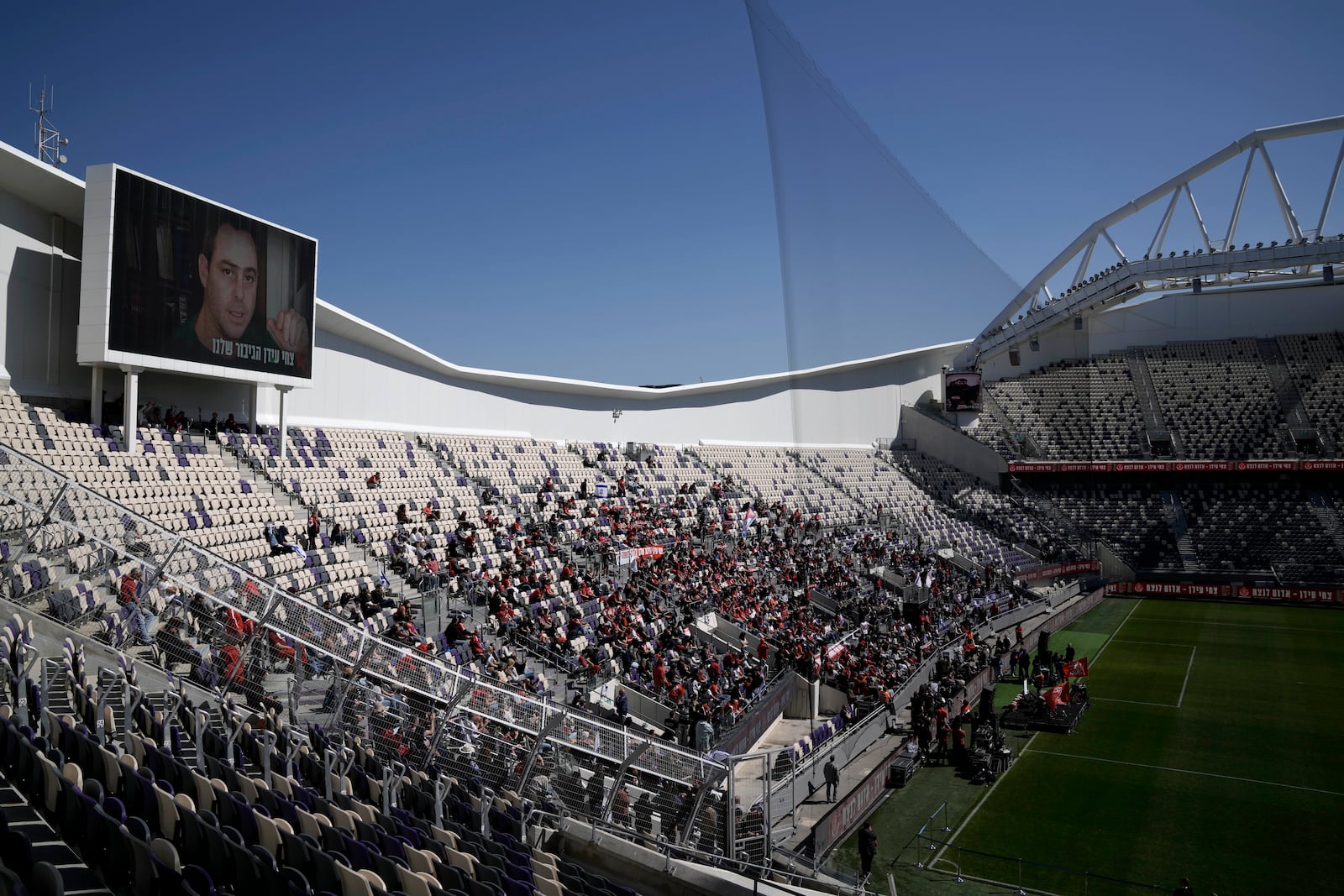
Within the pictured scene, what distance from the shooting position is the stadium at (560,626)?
8172mm

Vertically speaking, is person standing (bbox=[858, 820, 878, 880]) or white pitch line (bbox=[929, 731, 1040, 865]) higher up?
person standing (bbox=[858, 820, 878, 880])

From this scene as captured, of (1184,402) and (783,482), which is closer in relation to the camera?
(783,482)

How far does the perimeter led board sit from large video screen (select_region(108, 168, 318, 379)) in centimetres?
2

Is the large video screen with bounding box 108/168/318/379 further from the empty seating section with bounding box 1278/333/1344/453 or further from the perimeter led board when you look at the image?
the empty seating section with bounding box 1278/333/1344/453

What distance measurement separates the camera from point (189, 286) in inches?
724

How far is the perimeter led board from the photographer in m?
16.8

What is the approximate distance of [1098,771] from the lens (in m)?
17.4

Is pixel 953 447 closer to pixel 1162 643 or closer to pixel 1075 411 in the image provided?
pixel 1075 411

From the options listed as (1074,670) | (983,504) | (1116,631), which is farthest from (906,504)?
(1074,670)

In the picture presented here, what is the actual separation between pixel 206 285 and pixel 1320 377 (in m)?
53.8

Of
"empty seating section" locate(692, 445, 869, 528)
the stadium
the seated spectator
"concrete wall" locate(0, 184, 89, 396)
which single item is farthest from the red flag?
"concrete wall" locate(0, 184, 89, 396)

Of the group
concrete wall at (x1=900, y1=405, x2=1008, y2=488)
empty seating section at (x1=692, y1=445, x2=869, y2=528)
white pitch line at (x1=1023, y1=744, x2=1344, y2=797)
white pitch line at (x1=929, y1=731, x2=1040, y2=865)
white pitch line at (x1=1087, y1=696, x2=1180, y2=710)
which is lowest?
white pitch line at (x1=929, y1=731, x2=1040, y2=865)

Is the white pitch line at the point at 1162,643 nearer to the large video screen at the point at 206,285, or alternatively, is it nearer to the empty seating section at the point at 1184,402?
the empty seating section at the point at 1184,402

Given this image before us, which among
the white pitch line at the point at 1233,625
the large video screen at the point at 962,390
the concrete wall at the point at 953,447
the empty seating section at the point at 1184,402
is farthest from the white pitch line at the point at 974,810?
the empty seating section at the point at 1184,402
